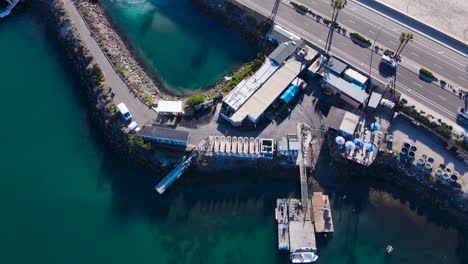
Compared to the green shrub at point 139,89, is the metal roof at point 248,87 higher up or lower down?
higher up

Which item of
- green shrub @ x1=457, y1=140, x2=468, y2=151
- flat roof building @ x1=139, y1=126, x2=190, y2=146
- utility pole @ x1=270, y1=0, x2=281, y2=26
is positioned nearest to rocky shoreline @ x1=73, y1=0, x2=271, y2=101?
utility pole @ x1=270, y1=0, x2=281, y2=26

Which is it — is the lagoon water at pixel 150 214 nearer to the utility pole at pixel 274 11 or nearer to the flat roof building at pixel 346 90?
the flat roof building at pixel 346 90

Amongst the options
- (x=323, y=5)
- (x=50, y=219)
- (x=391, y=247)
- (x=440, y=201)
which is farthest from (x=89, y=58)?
(x=440, y=201)

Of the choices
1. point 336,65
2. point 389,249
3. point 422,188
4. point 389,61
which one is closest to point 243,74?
point 336,65

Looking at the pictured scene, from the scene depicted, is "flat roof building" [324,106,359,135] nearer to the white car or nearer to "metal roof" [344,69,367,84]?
"metal roof" [344,69,367,84]

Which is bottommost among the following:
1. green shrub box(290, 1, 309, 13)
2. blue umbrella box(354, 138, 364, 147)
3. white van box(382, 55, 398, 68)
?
blue umbrella box(354, 138, 364, 147)

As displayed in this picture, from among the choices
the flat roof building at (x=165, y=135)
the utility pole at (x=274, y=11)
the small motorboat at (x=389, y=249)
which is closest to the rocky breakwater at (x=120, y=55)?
the flat roof building at (x=165, y=135)

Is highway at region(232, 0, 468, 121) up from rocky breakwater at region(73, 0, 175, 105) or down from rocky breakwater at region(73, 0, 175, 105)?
up
